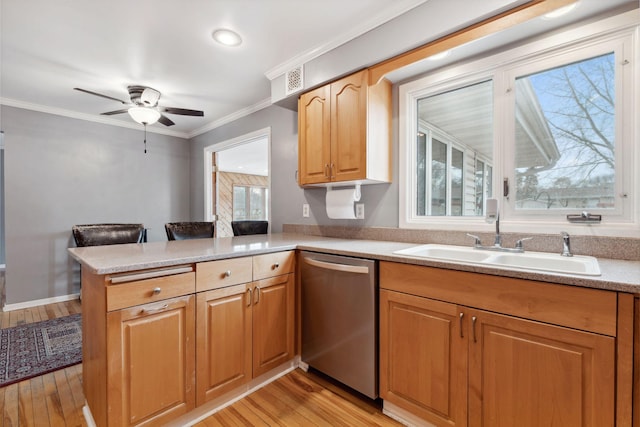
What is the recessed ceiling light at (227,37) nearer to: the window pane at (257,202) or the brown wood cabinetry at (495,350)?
the brown wood cabinetry at (495,350)

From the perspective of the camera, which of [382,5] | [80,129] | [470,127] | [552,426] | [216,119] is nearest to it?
[552,426]

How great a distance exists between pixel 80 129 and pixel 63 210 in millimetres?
1043

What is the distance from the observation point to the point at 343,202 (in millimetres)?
2322

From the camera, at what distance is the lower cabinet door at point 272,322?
5.88ft

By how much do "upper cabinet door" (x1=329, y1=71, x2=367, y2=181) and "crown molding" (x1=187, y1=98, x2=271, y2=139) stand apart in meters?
1.40

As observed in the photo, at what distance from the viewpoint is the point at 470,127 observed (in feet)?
6.40

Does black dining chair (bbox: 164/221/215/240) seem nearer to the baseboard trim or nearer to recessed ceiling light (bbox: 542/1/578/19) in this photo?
the baseboard trim

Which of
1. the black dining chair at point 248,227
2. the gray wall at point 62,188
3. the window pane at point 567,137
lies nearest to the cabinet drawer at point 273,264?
the black dining chair at point 248,227

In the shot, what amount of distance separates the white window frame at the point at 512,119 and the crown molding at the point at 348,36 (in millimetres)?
470

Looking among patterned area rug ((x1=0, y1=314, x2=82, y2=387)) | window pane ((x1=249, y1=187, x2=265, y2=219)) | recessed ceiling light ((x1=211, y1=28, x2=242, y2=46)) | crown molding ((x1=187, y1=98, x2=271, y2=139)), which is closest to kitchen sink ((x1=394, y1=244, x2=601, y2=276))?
recessed ceiling light ((x1=211, y1=28, x2=242, y2=46))

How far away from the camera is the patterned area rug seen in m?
2.05

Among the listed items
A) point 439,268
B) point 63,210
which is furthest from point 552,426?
point 63,210

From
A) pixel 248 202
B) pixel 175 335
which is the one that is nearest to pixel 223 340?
pixel 175 335

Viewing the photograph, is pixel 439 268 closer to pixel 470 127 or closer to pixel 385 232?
pixel 385 232
